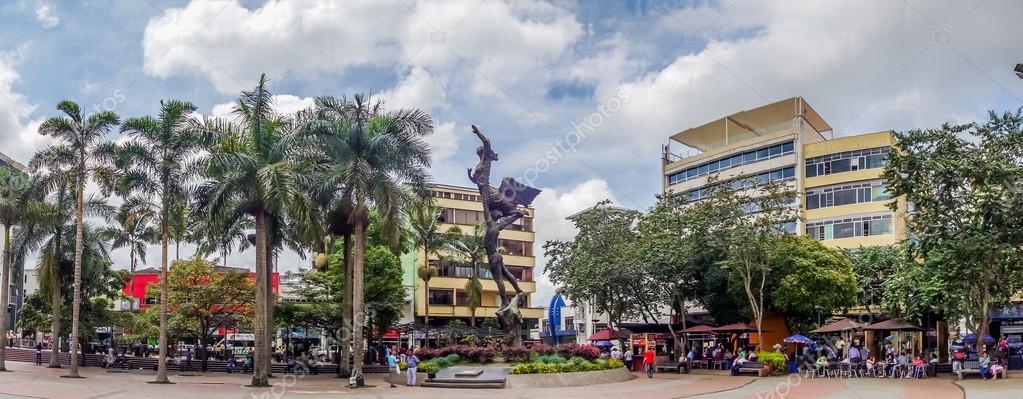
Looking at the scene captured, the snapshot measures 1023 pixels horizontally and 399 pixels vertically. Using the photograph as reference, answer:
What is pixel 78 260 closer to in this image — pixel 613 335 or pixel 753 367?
pixel 613 335

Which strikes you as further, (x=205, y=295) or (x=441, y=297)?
(x=441, y=297)

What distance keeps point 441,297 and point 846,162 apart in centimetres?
3534

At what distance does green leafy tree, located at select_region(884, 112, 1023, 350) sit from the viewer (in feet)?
96.1

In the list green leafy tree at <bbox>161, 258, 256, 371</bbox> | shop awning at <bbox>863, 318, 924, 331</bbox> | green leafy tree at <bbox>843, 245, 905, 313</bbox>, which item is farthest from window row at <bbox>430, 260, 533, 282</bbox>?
shop awning at <bbox>863, 318, 924, 331</bbox>

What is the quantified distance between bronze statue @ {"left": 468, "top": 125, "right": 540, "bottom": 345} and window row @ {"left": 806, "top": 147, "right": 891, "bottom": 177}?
30.0 meters

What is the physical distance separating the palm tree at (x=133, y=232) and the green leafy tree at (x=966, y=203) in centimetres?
2955

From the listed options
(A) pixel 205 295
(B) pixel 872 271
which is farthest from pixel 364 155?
(B) pixel 872 271


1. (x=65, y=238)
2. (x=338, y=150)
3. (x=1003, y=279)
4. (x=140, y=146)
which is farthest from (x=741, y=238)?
(x=65, y=238)

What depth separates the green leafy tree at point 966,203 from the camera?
2928cm

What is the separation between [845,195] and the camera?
57.4 meters

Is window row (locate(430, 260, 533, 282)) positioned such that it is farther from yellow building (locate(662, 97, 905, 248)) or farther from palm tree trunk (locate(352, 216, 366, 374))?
palm tree trunk (locate(352, 216, 366, 374))

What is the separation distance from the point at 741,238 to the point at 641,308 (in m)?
9.42

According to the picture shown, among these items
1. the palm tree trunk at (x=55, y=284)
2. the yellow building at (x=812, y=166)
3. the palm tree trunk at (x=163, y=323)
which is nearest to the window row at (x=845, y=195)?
the yellow building at (x=812, y=166)

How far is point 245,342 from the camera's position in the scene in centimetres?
7175
